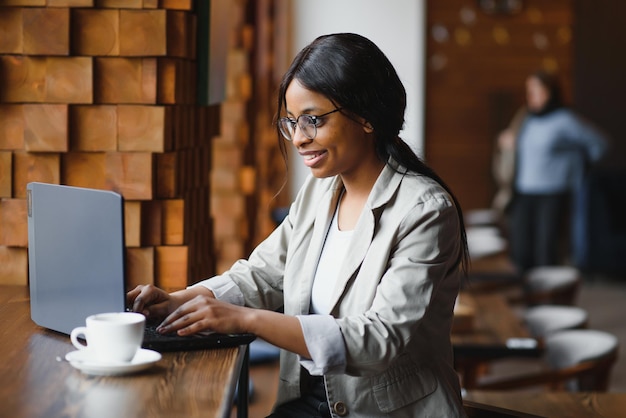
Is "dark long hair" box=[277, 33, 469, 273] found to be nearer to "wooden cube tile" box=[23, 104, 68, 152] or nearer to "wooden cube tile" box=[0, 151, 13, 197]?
"wooden cube tile" box=[23, 104, 68, 152]

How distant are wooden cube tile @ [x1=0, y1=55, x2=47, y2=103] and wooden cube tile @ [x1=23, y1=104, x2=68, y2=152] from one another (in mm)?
25

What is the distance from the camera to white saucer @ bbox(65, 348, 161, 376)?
1.46 metres

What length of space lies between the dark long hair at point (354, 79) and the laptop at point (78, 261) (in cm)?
46

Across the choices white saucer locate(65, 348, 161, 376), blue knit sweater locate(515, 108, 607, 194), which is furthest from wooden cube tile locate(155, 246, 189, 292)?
blue knit sweater locate(515, 108, 607, 194)

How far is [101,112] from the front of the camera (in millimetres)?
2271

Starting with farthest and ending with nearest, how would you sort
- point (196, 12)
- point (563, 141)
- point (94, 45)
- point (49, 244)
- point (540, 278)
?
point (563, 141), point (540, 278), point (196, 12), point (94, 45), point (49, 244)

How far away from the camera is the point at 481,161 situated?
9.16 m

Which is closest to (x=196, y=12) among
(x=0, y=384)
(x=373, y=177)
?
A: (x=373, y=177)

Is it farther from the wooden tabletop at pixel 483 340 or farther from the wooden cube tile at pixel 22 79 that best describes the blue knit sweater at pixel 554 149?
the wooden cube tile at pixel 22 79

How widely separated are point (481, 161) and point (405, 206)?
7.49 metres

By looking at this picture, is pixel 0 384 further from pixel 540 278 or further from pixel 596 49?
pixel 596 49

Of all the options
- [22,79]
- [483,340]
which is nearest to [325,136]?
[22,79]

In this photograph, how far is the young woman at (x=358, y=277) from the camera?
165 centimetres

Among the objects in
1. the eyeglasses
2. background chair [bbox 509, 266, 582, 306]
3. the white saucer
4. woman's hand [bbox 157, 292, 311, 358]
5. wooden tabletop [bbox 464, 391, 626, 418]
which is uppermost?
the eyeglasses
